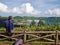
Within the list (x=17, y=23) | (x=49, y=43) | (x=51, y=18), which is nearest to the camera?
(x=49, y=43)

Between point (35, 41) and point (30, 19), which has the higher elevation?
point (30, 19)

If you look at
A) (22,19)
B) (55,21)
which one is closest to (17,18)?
(22,19)

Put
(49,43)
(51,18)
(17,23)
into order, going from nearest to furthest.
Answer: (49,43) → (17,23) → (51,18)

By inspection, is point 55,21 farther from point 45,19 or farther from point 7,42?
point 7,42

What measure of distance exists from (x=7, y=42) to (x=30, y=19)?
360 cm

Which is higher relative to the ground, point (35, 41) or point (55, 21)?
point (55, 21)

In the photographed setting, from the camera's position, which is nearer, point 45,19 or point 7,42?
point 7,42

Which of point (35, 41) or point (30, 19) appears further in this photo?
point (30, 19)

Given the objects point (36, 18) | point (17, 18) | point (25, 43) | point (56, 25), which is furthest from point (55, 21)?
point (25, 43)

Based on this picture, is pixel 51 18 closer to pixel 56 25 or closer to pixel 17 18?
pixel 56 25

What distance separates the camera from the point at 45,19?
17453mm

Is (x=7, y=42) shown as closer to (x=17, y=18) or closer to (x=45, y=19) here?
(x=17, y=18)

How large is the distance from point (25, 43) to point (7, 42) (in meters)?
1.16

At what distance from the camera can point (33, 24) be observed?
17500 mm
